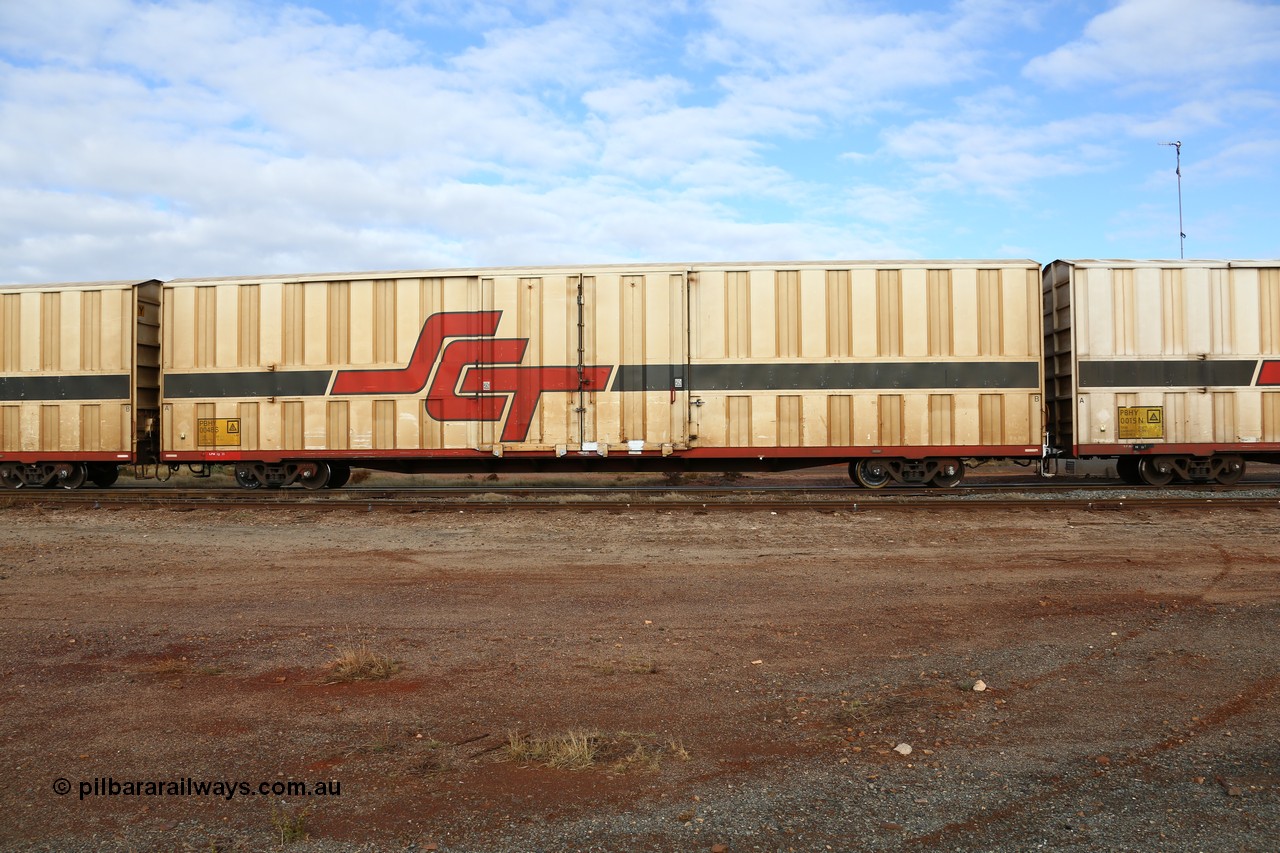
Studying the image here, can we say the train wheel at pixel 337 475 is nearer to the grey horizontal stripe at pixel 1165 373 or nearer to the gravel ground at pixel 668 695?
the gravel ground at pixel 668 695

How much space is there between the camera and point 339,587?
7.38 meters

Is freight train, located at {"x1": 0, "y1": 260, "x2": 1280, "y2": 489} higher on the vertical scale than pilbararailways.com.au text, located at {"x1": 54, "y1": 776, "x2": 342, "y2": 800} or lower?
higher

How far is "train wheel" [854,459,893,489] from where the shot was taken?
44.8 feet

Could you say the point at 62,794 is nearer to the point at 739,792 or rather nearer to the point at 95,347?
the point at 739,792

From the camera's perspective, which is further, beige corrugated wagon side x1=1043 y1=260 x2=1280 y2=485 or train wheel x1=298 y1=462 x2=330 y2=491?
train wheel x1=298 y1=462 x2=330 y2=491

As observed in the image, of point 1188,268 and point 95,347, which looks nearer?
point 1188,268

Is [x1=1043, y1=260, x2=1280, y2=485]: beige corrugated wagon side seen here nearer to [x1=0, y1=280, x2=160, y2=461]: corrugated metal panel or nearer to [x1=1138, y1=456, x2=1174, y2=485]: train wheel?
[x1=1138, y1=456, x2=1174, y2=485]: train wheel

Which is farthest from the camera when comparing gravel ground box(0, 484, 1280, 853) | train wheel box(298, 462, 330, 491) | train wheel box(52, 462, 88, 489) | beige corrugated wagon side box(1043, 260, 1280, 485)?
train wheel box(52, 462, 88, 489)

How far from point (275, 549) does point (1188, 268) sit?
49.1 feet

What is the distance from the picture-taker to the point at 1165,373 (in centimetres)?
1313

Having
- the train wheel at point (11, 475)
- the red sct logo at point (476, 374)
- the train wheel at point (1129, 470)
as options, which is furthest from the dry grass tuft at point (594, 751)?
the train wheel at point (11, 475)

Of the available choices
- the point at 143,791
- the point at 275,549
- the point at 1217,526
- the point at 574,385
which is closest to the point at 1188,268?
the point at 1217,526

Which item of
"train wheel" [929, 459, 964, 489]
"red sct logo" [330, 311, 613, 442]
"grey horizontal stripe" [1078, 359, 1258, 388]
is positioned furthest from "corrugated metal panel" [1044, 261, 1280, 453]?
"red sct logo" [330, 311, 613, 442]

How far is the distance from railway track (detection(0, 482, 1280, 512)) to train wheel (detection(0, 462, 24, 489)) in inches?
24.4
